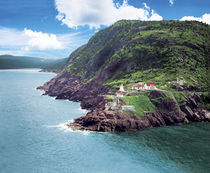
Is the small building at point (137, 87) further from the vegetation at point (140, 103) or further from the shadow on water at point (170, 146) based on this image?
the shadow on water at point (170, 146)

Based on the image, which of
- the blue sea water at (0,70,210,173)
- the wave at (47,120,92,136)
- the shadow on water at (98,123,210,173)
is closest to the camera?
the blue sea water at (0,70,210,173)

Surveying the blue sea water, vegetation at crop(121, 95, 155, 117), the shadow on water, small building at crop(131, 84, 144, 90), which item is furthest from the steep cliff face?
small building at crop(131, 84, 144, 90)

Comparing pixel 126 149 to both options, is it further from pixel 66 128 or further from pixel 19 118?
pixel 19 118

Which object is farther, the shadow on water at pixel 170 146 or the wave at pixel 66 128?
the wave at pixel 66 128

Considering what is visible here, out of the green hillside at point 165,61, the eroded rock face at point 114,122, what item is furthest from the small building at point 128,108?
the green hillside at point 165,61

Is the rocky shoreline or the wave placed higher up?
the rocky shoreline

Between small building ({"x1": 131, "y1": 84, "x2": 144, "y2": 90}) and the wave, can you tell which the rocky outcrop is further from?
small building ({"x1": 131, "y1": 84, "x2": 144, "y2": 90})
